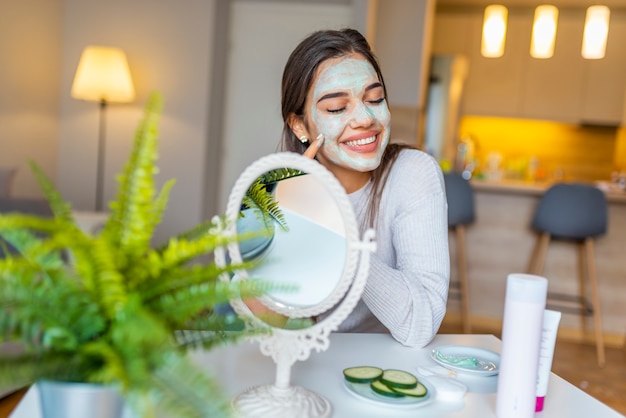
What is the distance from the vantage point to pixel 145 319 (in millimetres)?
578

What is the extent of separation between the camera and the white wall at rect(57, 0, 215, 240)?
4770 millimetres

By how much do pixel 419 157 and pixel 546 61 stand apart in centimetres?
477

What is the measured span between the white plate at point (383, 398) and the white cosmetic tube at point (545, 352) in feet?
0.52

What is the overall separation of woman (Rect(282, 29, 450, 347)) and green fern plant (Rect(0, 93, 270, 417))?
0.60 m

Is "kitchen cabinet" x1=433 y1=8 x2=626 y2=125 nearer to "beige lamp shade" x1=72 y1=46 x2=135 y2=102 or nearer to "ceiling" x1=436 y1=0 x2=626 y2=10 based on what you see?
"ceiling" x1=436 y1=0 x2=626 y2=10

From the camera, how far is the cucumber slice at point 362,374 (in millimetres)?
987

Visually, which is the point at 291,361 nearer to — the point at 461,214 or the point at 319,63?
the point at 319,63

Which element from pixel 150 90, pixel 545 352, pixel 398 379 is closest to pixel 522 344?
pixel 545 352

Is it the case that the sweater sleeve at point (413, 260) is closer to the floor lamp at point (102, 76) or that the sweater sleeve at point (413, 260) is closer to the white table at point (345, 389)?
the white table at point (345, 389)

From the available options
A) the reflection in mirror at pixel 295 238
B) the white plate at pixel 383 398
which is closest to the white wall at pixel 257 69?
the reflection in mirror at pixel 295 238

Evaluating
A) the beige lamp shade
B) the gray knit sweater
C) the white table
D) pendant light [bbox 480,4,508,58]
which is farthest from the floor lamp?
the white table

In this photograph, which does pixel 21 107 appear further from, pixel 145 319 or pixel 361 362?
pixel 145 319

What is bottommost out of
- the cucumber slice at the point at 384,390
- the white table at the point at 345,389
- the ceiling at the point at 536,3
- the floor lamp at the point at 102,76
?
the white table at the point at 345,389

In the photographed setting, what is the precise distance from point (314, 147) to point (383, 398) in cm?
60
